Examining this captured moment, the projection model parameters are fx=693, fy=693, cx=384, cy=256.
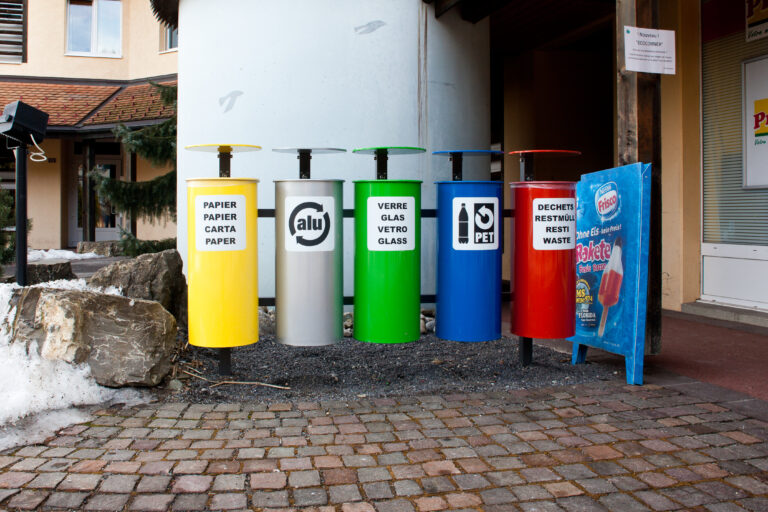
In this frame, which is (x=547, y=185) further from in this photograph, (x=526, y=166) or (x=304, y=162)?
(x=304, y=162)

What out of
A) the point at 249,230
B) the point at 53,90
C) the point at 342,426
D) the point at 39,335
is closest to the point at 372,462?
the point at 342,426

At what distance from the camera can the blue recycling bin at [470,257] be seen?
4.52 m

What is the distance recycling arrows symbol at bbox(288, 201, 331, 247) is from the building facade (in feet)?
48.0

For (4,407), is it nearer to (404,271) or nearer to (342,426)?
(342,426)

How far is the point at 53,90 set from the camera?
60.7 feet

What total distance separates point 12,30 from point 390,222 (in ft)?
61.1

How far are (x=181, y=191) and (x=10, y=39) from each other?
1452 centimetres

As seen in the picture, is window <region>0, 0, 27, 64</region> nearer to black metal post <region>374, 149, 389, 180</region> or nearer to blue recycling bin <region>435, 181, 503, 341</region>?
black metal post <region>374, 149, 389, 180</region>

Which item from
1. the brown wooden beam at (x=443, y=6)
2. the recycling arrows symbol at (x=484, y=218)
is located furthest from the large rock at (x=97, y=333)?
the brown wooden beam at (x=443, y=6)

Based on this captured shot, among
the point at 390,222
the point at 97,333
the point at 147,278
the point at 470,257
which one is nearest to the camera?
the point at 97,333

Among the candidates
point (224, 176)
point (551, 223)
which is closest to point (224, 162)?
point (224, 176)

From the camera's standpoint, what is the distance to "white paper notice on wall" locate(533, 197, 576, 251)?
460 centimetres

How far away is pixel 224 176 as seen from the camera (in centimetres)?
463

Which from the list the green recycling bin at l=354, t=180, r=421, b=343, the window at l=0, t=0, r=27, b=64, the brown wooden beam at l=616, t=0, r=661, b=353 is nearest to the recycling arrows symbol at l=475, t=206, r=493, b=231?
the green recycling bin at l=354, t=180, r=421, b=343
